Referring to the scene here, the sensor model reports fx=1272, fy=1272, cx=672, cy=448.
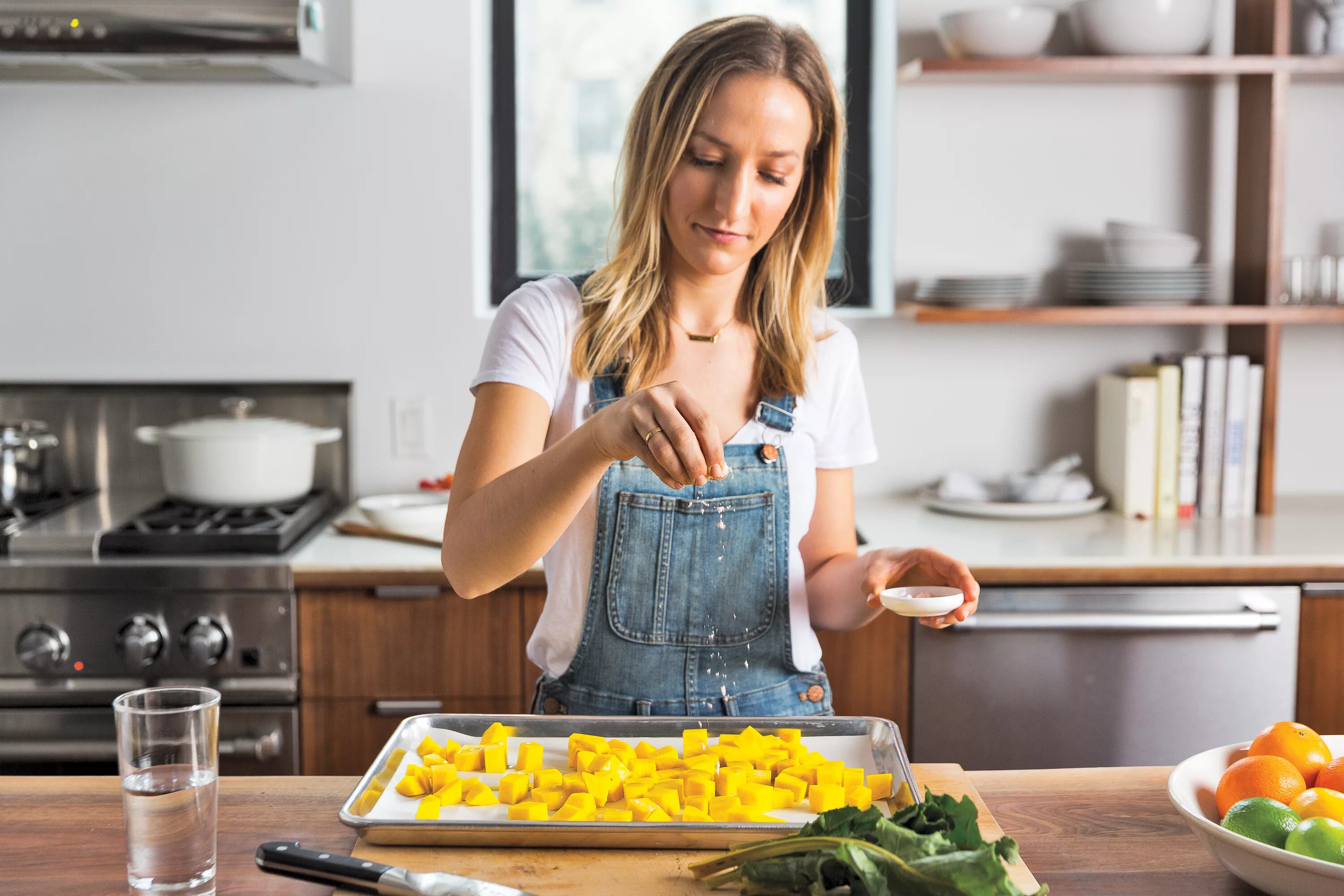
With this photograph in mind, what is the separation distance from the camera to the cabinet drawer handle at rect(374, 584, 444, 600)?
2186 millimetres

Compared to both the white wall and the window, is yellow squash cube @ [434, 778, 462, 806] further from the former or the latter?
the window

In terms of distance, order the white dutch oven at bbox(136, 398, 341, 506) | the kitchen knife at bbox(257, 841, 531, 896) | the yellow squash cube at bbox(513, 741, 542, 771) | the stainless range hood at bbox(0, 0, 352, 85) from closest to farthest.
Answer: the kitchen knife at bbox(257, 841, 531, 896) < the yellow squash cube at bbox(513, 741, 542, 771) < the stainless range hood at bbox(0, 0, 352, 85) < the white dutch oven at bbox(136, 398, 341, 506)

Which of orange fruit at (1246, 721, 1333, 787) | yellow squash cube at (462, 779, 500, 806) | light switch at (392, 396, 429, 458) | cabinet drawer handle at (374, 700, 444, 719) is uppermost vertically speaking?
light switch at (392, 396, 429, 458)

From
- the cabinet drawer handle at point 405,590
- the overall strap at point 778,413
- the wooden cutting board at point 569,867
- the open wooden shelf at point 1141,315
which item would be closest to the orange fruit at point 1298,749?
the wooden cutting board at point 569,867

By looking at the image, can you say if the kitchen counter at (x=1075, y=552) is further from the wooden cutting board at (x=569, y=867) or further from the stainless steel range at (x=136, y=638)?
the wooden cutting board at (x=569, y=867)

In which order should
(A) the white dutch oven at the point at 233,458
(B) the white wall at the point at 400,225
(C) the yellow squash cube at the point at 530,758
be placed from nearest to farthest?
(C) the yellow squash cube at the point at 530,758, (A) the white dutch oven at the point at 233,458, (B) the white wall at the point at 400,225

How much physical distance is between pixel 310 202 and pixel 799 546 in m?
1.53

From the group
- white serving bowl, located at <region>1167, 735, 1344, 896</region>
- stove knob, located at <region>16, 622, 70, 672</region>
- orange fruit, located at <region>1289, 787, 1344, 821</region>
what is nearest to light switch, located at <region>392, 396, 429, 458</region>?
stove knob, located at <region>16, 622, 70, 672</region>

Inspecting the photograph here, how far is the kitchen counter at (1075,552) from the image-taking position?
2178mm

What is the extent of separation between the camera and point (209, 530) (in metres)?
2.30

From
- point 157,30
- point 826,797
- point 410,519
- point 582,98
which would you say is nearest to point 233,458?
point 410,519

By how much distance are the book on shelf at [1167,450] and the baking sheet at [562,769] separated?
5.24 feet

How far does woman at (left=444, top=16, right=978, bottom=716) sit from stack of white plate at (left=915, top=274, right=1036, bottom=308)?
93cm

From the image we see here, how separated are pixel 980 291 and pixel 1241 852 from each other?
1.77 metres
